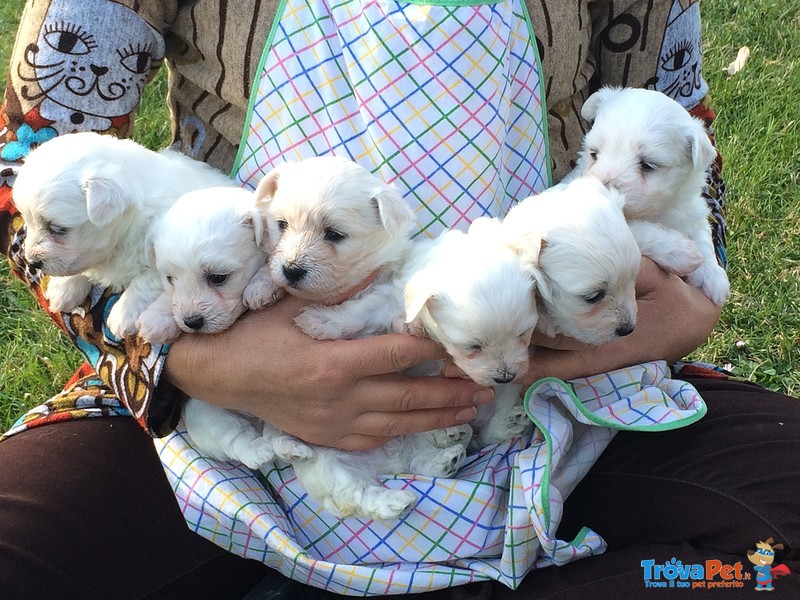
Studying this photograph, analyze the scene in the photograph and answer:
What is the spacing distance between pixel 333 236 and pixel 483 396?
58 cm

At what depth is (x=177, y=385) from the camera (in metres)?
2.14

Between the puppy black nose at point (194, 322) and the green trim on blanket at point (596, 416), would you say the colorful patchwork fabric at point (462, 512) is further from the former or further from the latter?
the puppy black nose at point (194, 322)

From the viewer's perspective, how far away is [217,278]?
84.5 inches

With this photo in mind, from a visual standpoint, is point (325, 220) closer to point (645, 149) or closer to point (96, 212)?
point (96, 212)

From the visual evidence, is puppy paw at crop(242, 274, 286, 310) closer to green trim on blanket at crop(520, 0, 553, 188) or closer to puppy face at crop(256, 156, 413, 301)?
puppy face at crop(256, 156, 413, 301)

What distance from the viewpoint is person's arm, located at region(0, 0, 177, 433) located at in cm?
212

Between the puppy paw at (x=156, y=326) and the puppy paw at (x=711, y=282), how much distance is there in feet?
4.90

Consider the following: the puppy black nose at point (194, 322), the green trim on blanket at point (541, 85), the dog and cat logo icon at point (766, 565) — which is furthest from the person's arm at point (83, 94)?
the dog and cat logo icon at point (766, 565)

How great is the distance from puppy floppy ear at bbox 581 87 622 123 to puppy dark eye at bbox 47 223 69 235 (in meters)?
1.53

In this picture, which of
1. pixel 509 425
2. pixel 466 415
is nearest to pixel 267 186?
pixel 466 415

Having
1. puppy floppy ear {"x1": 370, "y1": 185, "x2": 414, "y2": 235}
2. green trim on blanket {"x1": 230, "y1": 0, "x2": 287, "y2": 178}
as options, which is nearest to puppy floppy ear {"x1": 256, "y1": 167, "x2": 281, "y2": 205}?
green trim on blanket {"x1": 230, "y1": 0, "x2": 287, "y2": 178}

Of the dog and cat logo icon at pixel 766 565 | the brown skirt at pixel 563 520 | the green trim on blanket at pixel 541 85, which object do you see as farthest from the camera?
the green trim on blanket at pixel 541 85

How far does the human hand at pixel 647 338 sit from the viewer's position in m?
2.14

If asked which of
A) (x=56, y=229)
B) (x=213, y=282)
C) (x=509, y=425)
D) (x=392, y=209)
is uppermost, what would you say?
(x=392, y=209)
